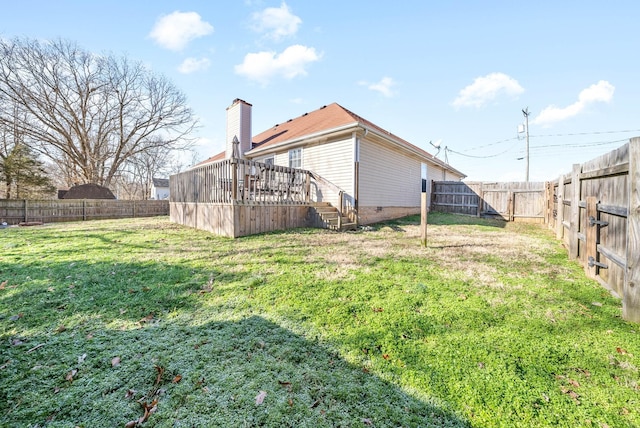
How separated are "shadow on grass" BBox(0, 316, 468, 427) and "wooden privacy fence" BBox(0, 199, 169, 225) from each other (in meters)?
15.6

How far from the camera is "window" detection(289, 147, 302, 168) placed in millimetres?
11297

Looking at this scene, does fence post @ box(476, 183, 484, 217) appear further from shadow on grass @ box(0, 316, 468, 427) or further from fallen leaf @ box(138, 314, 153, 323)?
fallen leaf @ box(138, 314, 153, 323)

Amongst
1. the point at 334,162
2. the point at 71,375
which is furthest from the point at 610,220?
the point at 334,162

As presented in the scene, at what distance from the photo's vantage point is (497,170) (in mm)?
30500

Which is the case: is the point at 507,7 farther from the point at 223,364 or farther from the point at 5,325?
the point at 5,325

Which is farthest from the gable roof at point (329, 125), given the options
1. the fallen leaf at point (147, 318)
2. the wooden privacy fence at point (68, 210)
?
the wooden privacy fence at point (68, 210)

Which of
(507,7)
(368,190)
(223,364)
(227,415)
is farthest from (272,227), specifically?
(507,7)

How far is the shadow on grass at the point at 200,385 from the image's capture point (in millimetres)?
1668

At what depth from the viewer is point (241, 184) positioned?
311 inches

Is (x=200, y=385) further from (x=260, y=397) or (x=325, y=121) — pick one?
(x=325, y=121)

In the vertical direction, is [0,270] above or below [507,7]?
below

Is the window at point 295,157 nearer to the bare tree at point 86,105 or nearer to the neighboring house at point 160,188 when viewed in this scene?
the bare tree at point 86,105

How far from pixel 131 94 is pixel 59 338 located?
24.3 metres

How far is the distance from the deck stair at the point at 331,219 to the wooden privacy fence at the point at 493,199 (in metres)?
7.80
